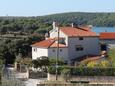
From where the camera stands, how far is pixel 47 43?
49.0 metres

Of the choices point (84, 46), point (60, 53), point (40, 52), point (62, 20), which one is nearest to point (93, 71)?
point (60, 53)

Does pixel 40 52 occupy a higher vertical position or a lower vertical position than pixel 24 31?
lower

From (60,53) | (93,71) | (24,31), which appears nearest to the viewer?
(93,71)

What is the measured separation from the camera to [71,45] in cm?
4912

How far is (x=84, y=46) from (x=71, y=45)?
166 cm

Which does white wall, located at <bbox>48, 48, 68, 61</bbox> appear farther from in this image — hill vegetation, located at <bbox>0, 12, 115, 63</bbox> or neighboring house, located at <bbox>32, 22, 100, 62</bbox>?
hill vegetation, located at <bbox>0, 12, 115, 63</bbox>

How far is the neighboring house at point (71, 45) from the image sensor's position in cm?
4828

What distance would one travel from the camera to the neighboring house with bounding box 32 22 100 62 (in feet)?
158

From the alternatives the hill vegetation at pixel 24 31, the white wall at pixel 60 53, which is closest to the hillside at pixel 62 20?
the hill vegetation at pixel 24 31

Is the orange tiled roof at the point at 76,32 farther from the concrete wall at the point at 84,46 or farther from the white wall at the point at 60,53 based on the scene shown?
the white wall at the point at 60,53

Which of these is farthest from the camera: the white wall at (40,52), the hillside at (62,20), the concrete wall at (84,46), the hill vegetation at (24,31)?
the hillside at (62,20)

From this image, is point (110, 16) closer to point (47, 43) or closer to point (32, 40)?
point (32, 40)

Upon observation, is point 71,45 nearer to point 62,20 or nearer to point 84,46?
point 84,46

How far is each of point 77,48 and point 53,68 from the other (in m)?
9.91
